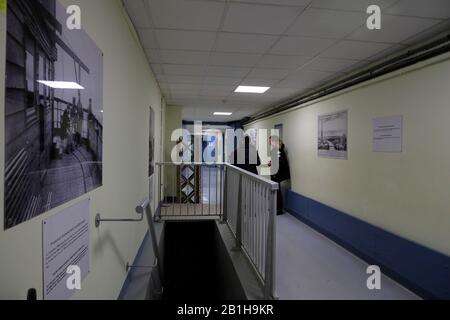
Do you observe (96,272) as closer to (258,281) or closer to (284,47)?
(258,281)

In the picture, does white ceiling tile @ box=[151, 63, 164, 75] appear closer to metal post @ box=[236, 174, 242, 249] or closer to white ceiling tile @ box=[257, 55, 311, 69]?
white ceiling tile @ box=[257, 55, 311, 69]

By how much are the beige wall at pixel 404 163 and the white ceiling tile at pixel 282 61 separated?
0.95 metres

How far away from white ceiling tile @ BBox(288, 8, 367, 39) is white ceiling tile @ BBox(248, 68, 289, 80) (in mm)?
1291

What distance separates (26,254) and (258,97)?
5.70m

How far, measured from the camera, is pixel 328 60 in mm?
3482

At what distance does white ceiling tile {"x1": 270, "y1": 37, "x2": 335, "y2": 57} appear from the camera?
2849 mm

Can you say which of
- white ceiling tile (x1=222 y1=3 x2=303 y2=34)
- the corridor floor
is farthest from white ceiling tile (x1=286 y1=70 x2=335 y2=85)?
the corridor floor

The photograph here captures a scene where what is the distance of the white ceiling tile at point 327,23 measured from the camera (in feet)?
7.48

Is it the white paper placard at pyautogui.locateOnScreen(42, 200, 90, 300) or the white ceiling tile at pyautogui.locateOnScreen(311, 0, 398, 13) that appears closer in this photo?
the white paper placard at pyautogui.locateOnScreen(42, 200, 90, 300)

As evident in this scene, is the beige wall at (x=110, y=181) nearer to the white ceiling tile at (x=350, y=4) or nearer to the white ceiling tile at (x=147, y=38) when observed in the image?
the white ceiling tile at (x=147, y=38)

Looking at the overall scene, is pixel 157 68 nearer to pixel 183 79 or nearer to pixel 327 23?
pixel 183 79

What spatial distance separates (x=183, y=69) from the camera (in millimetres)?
4078

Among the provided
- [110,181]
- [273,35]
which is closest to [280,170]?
[273,35]
